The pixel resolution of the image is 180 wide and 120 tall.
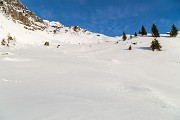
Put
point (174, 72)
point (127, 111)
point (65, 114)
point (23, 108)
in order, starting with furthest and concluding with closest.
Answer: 1. point (174, 72)
2. point (127, 111)
3. point (23, 108)
4. point (65, 114)

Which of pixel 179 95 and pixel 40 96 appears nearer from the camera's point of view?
pixel 40 96

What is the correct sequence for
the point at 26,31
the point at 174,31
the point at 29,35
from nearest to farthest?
the point at 174,31 → the point at 29,35 → the point at 26,31

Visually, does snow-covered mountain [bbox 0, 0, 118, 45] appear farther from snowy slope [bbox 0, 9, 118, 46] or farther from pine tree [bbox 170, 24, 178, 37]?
pine tree [bbox 170, 24, 178, 37]

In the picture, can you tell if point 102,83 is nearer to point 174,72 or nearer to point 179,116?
point 179,116

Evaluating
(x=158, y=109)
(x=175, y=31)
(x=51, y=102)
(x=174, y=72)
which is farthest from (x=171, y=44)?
(x=51, y=102)

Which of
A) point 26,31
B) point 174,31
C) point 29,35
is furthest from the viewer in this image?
point 26,31

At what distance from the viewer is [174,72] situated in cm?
2055

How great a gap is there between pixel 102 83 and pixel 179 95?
15.6ft

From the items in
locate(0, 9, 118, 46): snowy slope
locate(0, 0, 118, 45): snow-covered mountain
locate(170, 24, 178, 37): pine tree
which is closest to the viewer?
locate(170, 24, 178, 37): pine tree

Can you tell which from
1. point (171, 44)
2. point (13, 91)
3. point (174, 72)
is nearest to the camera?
point (13, 91)

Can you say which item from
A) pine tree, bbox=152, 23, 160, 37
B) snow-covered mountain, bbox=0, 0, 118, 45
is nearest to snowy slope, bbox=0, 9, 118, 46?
snow-covered mountain, bbox=0, 0, 118, 45

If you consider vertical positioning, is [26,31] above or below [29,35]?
above

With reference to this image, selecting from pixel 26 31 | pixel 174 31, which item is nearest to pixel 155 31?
pixel 174 31

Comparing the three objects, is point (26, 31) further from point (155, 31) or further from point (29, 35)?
point (155, 31)
